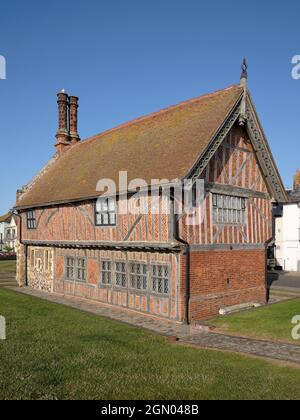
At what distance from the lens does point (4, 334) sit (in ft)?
36.8

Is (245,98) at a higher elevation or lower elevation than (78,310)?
higher

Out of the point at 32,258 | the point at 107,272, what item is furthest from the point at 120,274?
the point at 32,258

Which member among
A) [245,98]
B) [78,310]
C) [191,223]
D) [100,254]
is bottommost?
[78,310]

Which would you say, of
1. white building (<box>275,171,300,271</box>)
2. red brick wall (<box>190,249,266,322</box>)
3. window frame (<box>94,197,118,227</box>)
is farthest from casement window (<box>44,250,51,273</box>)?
white building (<box>275,171,300,271</box>)

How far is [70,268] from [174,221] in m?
8.43

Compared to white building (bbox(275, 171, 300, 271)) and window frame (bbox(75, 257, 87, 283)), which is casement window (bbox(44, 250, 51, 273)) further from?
white building (bbox(275, 171, 300, 271))

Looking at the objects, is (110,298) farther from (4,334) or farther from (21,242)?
(21,242)

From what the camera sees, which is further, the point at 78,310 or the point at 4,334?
the point at 78,310

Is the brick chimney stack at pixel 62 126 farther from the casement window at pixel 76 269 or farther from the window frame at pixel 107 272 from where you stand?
the window frame at pixel 107 272

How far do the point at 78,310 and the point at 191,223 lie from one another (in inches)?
239

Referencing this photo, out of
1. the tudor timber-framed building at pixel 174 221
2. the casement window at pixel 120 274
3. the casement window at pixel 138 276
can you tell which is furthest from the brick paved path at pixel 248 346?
the casement window at pixel 120 274

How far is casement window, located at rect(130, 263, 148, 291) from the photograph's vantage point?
14766 millimetres
